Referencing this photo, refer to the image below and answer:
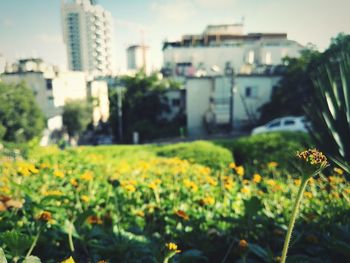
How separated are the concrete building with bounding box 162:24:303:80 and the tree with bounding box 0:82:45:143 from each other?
44.4 ft

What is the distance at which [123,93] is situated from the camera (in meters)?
24.7

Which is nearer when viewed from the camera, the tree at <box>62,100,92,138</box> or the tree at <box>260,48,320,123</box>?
the tree at <box>260,48,320,123</box>

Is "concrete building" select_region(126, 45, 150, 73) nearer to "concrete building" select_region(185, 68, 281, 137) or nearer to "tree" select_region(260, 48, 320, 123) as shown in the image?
"concrete building" select_region(185, 68, 281, 137)

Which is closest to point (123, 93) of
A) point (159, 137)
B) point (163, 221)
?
point (159, 137)

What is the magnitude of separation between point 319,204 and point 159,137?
19.4m

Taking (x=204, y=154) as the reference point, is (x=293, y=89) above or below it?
above

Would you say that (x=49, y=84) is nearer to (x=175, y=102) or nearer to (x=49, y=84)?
(x=49, y=84)

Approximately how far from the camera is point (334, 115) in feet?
7.18

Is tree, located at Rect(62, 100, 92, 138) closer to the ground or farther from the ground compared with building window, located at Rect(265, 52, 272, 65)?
closer to the ground

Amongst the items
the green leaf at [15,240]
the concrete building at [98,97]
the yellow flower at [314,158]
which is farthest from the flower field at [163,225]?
the concrete building at [98,97]

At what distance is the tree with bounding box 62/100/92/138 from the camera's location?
1057 inches

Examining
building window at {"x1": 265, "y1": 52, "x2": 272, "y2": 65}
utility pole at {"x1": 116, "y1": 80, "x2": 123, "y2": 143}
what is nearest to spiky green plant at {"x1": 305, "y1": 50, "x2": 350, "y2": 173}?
utility pole at {"x1": 116, "y1": 80, "x2": 123, "y2": 143}

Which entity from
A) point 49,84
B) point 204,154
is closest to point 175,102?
point 49,84

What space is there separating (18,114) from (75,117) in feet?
19.8
